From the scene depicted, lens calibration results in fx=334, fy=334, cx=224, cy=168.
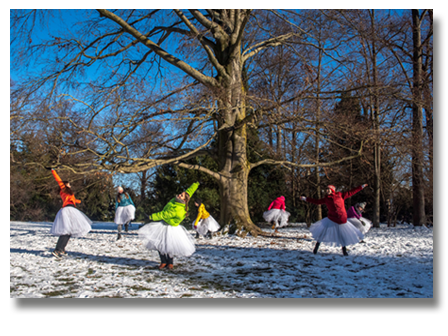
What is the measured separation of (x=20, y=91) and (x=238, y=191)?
6.67 metres

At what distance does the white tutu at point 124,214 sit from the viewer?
431 inches

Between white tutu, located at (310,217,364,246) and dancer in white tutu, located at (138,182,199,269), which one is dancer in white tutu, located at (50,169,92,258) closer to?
dancer in white tutu, located at (138,182,199,269)

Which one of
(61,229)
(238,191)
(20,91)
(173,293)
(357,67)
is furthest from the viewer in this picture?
(357,67)

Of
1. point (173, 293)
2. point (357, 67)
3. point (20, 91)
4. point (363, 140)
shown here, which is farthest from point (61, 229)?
point (357, 67)

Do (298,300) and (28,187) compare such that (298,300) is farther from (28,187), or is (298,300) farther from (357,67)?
(28,187)

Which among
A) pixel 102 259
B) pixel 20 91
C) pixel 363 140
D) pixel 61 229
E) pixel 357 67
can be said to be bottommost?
pixel 102 259

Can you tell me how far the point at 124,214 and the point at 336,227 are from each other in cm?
704

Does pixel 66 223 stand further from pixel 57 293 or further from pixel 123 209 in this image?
pixel 123 209

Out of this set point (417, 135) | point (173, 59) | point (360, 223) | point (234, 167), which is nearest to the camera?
point (360, 223)

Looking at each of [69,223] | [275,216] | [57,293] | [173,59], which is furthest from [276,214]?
[57,293]

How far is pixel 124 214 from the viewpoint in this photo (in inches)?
439

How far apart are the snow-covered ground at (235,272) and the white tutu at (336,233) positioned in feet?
1.17

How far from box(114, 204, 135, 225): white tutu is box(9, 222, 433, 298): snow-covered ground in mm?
2465
